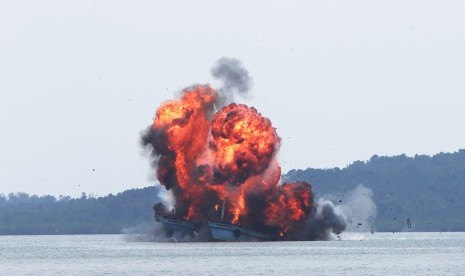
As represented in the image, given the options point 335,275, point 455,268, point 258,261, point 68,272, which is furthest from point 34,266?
point 455,268

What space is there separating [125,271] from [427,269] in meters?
40.3

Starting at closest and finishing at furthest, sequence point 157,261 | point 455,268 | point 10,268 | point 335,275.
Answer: point 335,275, point 455,268, point 10,268, point 157,261

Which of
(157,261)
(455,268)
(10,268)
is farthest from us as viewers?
(157,261)

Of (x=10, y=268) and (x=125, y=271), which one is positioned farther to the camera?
(x=10, y=268)

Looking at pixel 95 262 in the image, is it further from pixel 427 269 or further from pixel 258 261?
pixel 427 269

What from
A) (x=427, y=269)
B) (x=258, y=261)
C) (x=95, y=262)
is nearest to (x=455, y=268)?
(x=427, y=269)

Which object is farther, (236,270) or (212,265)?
(212,265)

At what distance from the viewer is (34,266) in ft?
605

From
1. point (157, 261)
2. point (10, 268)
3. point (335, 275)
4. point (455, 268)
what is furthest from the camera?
point (157, 261)

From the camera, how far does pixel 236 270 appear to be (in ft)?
546

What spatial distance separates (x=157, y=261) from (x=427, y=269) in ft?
146

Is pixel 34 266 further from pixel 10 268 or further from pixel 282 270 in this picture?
pixel 282 270

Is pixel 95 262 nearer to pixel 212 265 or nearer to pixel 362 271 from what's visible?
pixel 212 265

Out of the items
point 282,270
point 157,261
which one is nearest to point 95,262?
point 157,261
